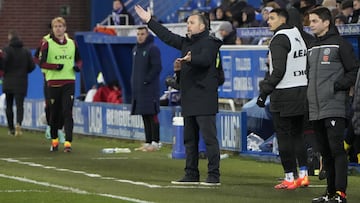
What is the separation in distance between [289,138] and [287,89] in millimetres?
549

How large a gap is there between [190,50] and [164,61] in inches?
386

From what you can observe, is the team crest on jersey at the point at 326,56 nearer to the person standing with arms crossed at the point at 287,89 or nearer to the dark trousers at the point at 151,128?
the person standing with arms crossed at the point at 287,89

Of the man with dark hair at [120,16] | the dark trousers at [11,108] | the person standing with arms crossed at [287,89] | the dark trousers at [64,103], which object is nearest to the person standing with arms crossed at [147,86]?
the dark trousers at [64,103]

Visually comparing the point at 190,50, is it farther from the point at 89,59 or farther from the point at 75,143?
the point at 89,59

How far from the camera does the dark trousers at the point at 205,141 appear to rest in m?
13.6

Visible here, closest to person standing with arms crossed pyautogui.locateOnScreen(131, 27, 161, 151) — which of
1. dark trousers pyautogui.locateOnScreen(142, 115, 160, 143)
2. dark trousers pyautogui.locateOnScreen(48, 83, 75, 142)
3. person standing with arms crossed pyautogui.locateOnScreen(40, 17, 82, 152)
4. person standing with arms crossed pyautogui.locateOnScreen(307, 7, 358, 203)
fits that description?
dark trousers pyautogui.locateOnScreen(142, 115, 160, 143)

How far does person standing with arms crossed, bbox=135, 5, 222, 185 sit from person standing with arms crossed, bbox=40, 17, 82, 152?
4.90 metres

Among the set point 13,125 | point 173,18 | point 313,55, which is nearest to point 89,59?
point 173,18

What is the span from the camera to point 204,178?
14438 mm

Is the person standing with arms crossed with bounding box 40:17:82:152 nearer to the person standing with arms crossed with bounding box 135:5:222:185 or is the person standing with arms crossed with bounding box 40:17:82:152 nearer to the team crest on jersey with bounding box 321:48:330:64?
the person standing with arms crossed with bounding box 135:5:222:185

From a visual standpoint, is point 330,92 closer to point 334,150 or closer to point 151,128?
point 334,150

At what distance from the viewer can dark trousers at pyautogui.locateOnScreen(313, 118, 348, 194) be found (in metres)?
11.6

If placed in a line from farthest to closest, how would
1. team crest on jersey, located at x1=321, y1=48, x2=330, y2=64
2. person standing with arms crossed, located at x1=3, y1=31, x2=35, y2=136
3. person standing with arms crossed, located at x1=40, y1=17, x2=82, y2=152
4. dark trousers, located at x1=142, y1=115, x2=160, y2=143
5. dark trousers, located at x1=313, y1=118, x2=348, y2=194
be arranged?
A: person standing with arms crossed, located at x1=3, y1=31, x2=35, y2=136
dark trousers, located at x1=142, y1=115, x2=160, y2=143
person standing with arms crossed, located at x1=40, y1=17, x2=82, y2=152
team crest on jersey, located at x1=321, y1=48, x2=330, y2=64
dark trousers, located at x1=313, y1=118, x2=348, y2=194

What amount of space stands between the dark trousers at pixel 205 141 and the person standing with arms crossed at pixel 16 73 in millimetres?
10220
